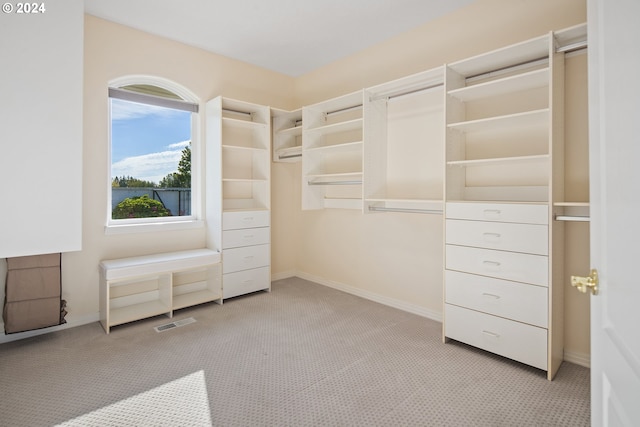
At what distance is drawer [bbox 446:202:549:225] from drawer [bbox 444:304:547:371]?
2.26ft

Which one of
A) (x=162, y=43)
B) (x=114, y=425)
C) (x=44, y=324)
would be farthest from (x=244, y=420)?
(x=162, y=43)

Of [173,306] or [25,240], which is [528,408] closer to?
[173,306]

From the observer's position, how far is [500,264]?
2.25 metres

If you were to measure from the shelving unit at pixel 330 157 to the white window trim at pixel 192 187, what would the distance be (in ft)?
3.88

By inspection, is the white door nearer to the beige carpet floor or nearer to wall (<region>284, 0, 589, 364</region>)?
the beige carpet floor

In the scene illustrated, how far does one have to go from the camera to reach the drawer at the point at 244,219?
3.53 meters

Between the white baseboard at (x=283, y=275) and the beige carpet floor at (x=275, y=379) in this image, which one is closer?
the beige carpet floor at (x=275, y=379)

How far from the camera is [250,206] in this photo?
4.06 m

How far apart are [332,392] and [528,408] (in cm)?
109

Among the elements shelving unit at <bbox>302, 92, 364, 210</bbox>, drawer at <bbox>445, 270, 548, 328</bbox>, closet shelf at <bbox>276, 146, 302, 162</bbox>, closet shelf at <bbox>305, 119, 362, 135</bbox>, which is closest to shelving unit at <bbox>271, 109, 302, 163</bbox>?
closet shelf at <bbox>276, 146, 302, 162</bbox>

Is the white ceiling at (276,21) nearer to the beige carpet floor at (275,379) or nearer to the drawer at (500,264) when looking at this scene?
the drawer at (500,264)

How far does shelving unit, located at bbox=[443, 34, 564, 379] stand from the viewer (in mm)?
2082

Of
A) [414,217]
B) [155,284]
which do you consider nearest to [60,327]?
[155,284]

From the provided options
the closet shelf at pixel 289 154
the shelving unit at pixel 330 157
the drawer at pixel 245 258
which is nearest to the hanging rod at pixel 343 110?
the shelving unit at pixel 330 157
